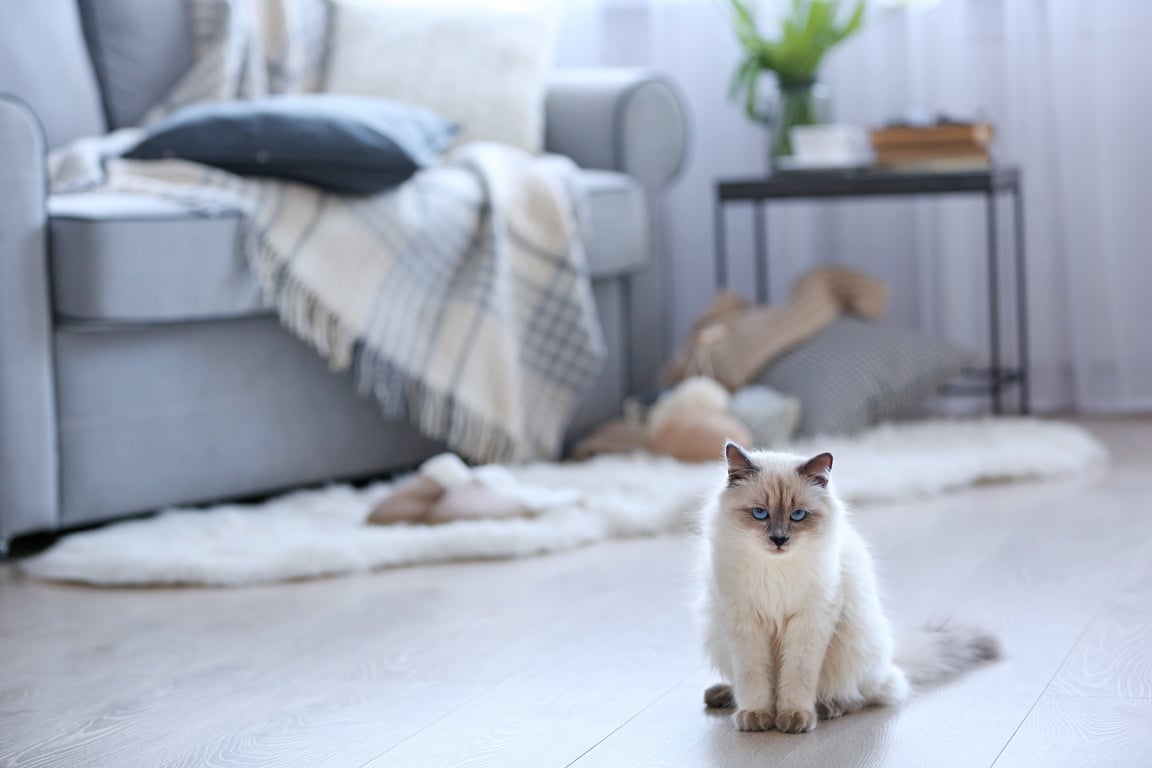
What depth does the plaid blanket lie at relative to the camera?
234 centimetres

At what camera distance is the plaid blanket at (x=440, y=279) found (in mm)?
2336

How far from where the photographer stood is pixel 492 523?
2.06 metres

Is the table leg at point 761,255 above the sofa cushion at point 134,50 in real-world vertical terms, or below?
below

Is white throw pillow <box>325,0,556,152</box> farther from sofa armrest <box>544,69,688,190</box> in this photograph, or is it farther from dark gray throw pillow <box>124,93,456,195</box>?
dark gray throw pillow <box>124,93,456,195</box>

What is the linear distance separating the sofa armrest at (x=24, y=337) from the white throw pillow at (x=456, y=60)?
3.30 ft

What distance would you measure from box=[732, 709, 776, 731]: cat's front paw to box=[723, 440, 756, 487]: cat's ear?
0.19m

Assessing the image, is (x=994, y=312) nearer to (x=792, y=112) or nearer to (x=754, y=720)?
(x=792, y=112)

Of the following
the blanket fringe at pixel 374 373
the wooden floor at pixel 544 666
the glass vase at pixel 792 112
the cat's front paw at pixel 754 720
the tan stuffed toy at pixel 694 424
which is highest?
the glass vase at pixel 792 112

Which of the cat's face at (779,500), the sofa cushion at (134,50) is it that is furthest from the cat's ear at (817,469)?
the sofa cushion at (134,50)

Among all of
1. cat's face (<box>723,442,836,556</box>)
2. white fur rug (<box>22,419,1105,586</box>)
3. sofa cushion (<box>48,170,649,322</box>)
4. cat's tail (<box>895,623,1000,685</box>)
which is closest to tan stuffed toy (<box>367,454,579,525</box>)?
white fur rug (<box>22,419,1105,586</box>)

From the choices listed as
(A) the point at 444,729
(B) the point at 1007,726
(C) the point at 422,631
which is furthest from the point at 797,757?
(C) the point at 422,631

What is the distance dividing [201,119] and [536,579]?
0.99 m

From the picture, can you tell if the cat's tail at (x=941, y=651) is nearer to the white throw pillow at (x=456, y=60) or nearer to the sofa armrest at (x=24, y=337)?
the sofa armrest at (x=24, y=337)

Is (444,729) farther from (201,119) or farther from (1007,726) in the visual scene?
(201,119)
